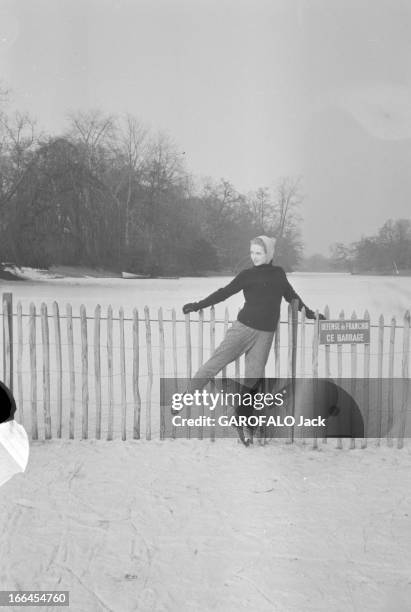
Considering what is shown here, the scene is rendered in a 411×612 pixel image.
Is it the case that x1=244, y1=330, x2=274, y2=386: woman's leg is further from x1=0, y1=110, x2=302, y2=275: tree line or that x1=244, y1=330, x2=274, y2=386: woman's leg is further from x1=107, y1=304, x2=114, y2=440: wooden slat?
x1=107, y1=304, x2=114, y2=440: wooden slat

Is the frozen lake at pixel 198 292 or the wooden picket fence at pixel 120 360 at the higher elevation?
the frozen lake at pixel 198 292

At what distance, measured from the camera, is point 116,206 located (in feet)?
5.64

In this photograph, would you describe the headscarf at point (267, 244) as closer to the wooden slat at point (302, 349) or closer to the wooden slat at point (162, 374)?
the wooden slat at point (302, 349)

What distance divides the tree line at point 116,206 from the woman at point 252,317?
7 centimetres

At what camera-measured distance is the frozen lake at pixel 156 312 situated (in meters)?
1.74

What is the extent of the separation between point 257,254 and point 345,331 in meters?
0.44

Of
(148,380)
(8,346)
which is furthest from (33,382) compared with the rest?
(148,380)

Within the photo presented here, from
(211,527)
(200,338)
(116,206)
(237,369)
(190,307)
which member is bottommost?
(211,527)

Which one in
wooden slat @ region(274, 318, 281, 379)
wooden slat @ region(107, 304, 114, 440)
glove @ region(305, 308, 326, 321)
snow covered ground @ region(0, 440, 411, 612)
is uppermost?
glove @ region(305, 308, 326, 321)

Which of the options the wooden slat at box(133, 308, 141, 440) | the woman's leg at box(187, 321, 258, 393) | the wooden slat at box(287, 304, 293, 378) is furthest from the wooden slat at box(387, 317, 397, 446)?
the wooden slat at box(133, 308, 141, 440)

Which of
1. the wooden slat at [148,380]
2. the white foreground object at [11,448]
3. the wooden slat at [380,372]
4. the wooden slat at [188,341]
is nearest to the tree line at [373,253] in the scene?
the wooden slat at [380,372]

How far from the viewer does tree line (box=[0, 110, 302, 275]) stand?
168cm

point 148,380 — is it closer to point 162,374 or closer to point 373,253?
point 162,374

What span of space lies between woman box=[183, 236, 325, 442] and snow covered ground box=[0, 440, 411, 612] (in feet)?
0.88
